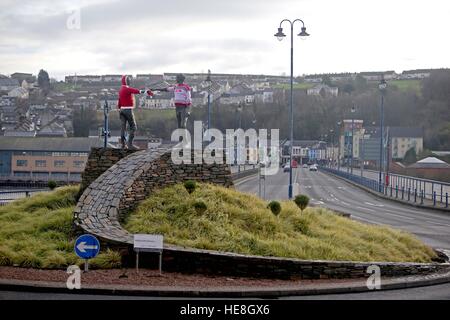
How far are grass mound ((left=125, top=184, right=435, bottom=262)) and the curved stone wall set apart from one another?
40cm

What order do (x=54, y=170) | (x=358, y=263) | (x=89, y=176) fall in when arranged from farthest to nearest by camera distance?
(x=54, y=170) < (x=89, y=176) < (x=358, y=263)

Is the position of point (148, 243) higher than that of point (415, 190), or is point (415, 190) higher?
point (148, 243)

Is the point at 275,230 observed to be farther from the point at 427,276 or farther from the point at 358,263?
the point at 427,276

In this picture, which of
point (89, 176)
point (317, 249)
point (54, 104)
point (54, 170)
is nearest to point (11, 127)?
point (54, 104)

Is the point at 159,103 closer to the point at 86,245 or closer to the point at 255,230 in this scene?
the point at 255,230

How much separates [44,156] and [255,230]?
56646mm

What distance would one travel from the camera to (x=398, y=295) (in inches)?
547

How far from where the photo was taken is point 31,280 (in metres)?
13.2

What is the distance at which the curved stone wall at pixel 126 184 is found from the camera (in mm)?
16734

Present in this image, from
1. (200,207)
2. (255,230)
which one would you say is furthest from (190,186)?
(255,230)

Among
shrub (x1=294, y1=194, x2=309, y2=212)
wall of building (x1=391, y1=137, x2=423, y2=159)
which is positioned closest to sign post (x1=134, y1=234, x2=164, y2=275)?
shrub (x1=294, y1=194, x2=309, y2=212)

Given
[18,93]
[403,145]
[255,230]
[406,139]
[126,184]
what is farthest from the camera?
[403,145]

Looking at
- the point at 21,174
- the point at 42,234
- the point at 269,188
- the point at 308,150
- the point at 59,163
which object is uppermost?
the point at 42,234
